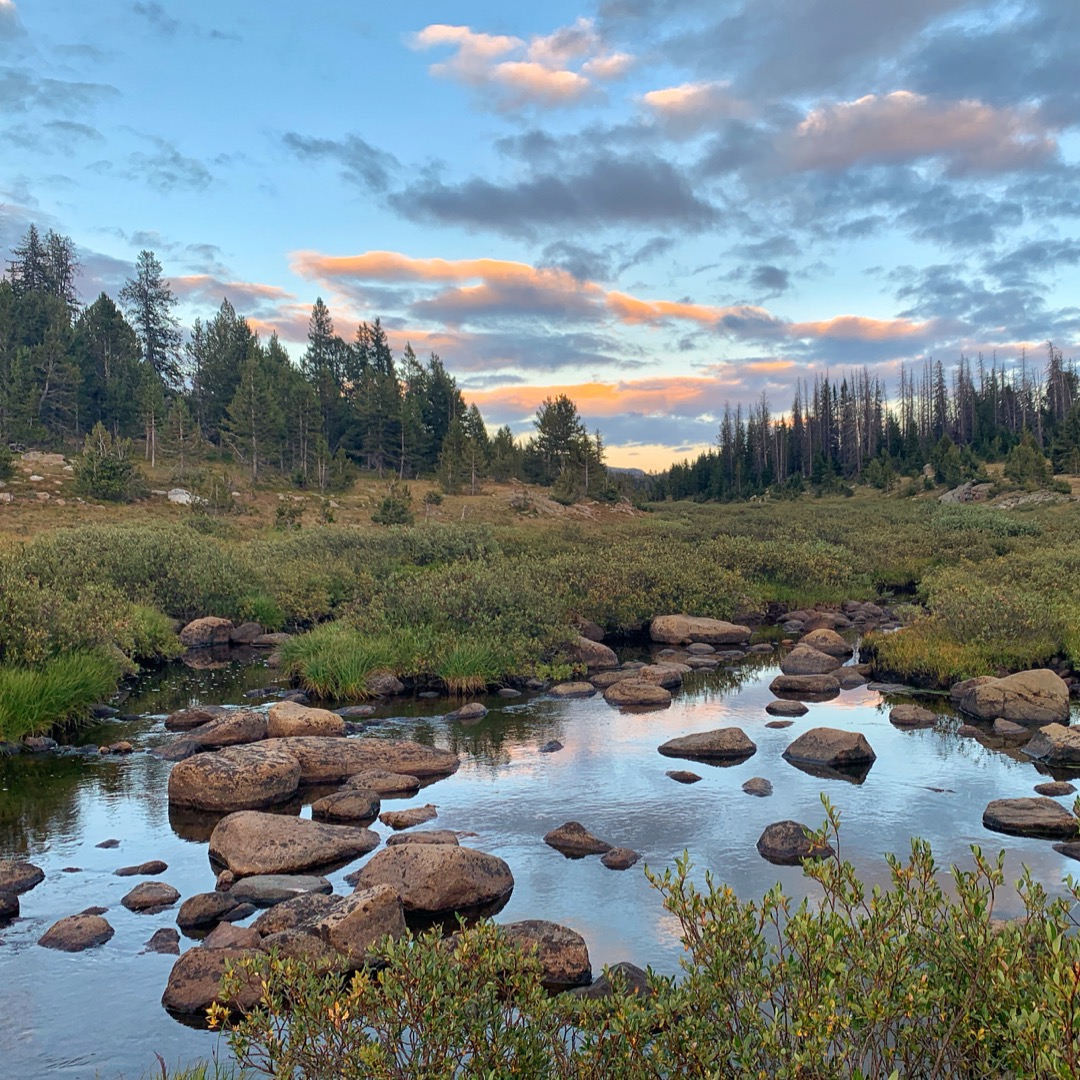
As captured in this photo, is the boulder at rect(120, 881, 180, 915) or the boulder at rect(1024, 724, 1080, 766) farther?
the boulder at rect(1024, 724, 1080, 766)

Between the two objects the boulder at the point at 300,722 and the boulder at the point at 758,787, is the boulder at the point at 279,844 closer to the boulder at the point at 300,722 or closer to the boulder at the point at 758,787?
the boulder at the point at 300,722

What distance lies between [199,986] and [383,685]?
13239 millimetres

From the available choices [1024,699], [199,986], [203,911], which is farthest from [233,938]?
[1024,699]

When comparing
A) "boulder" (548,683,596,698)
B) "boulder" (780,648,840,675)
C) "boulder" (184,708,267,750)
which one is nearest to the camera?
"boulder" (184,708,267,750)

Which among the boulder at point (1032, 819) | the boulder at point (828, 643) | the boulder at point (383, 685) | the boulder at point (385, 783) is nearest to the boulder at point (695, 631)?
the boulder at point (828, 643)

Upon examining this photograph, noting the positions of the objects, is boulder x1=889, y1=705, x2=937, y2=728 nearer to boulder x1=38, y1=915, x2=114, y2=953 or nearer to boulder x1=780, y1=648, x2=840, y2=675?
boulder x1=780, y1=648, x2=840, y2=675

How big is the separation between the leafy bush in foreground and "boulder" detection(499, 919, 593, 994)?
9.21 ft

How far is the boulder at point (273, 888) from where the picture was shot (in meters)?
10.4

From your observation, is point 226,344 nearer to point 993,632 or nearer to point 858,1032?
point 993,632

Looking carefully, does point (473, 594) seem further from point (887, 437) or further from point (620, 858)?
point (887, 437)

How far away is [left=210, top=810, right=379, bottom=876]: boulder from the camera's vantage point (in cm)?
1135

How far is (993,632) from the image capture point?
2255cm

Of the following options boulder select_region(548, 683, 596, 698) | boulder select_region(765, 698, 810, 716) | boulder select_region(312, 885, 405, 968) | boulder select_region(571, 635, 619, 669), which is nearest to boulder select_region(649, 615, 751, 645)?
boulder select_region(571, 635, 619, 669)

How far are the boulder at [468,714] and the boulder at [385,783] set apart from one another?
4.08 m
